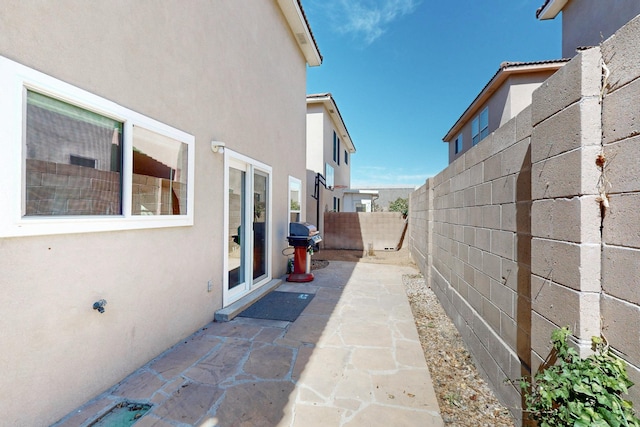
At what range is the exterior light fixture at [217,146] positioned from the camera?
4488 millimetres

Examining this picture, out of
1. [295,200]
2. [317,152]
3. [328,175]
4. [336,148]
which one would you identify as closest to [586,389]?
[295,200]

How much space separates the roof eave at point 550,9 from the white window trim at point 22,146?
41.5 feet

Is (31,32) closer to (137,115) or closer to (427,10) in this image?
(137,115)

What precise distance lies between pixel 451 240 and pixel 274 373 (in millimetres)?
3557

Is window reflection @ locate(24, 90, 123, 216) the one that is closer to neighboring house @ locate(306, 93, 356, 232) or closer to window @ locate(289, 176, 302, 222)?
window @ locate(289, 176, 302, 222)

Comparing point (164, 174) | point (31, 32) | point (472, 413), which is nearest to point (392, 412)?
point (472, 413)

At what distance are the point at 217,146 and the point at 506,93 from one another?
1152 centimetres

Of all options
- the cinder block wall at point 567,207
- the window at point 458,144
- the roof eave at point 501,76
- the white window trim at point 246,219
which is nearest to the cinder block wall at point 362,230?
the roof eave at point 501,76

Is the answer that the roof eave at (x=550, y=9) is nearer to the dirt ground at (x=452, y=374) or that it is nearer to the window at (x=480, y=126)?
the window at (x=480, y=126)

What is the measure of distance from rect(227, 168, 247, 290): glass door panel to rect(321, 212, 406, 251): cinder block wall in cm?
846

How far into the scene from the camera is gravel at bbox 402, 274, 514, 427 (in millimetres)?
2508

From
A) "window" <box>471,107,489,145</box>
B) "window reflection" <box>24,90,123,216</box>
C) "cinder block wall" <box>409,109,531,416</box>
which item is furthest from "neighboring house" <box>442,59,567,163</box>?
"window reflection" <box>24,90,123,216</box>

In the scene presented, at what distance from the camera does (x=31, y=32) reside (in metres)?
2.17

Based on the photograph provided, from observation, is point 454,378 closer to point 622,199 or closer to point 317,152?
point 622,199
